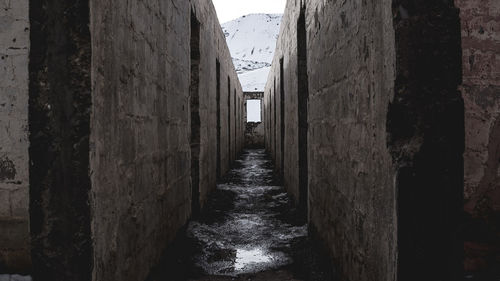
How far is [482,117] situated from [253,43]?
11548cm

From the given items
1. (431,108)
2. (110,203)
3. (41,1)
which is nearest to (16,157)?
(110,203)

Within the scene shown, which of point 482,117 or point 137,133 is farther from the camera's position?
point 482,117

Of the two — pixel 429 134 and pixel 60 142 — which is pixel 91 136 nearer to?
pixel 60 142

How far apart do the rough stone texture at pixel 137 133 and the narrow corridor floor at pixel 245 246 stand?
0.25 metres

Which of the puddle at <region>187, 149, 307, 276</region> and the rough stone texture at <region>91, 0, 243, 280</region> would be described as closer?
the rough stone texture at <region>91, 0, 243, 280</region>

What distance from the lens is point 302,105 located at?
5289 millimetres

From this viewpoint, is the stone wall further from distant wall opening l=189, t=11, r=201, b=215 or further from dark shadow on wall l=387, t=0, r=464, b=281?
dark shadow on wall l=387, t=0, r=464, b=281

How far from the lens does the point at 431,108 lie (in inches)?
67.8

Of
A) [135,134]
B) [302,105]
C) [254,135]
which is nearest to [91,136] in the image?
[135,134]

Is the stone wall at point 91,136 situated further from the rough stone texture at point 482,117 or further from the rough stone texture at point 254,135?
the rough stone texture at point 254,135

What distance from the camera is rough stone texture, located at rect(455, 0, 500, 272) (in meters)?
2.99

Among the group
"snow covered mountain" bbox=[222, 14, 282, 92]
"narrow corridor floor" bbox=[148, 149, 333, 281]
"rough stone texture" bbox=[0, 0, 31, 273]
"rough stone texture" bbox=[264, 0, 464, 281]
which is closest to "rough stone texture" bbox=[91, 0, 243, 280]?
"narrow corridor floor" bbox=[148, 149, 333, 281]

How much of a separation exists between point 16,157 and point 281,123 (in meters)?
5.75

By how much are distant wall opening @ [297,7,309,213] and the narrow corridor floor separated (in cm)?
33
